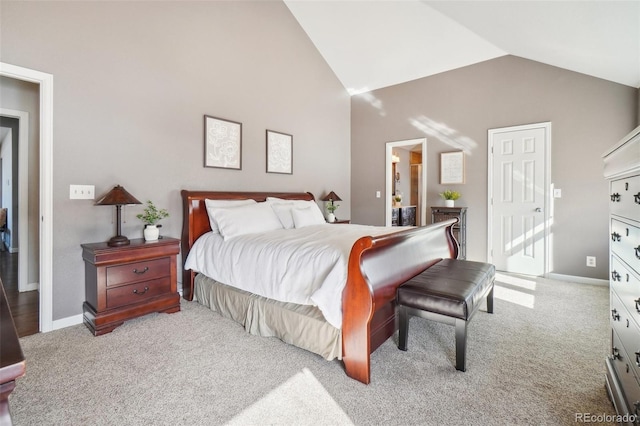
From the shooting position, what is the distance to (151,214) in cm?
285

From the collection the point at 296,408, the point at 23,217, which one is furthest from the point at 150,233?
the point at 296,408

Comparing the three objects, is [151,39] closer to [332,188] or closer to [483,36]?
[332,188]

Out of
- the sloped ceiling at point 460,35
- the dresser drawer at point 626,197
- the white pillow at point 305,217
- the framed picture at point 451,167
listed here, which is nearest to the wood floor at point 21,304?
the white pillow at point 305,217

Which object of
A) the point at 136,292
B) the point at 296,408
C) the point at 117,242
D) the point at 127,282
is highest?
the point at 117,242

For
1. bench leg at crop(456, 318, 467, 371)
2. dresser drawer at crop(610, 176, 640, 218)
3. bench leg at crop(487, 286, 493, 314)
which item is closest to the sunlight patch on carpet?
bench leg at crop(456, 318, 467, 371)

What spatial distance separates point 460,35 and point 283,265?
4.00 meters

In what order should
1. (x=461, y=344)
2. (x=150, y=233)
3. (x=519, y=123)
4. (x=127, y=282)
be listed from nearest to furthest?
(x=461, y=344)
(x=127, y=282)
(x=150, y=233)
(x=519, y=123)

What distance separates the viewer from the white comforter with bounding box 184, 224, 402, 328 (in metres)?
1.90

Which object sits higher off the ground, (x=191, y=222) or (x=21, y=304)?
(x=191, y=222)

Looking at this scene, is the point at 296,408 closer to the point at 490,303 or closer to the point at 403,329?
the point at 403,329

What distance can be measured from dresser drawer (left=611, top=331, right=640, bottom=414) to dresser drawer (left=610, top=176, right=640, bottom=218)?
24.6 inches

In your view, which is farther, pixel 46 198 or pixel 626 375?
pixel 46 198

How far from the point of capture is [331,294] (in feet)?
6.16

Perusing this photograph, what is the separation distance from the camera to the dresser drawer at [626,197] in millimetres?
1147
